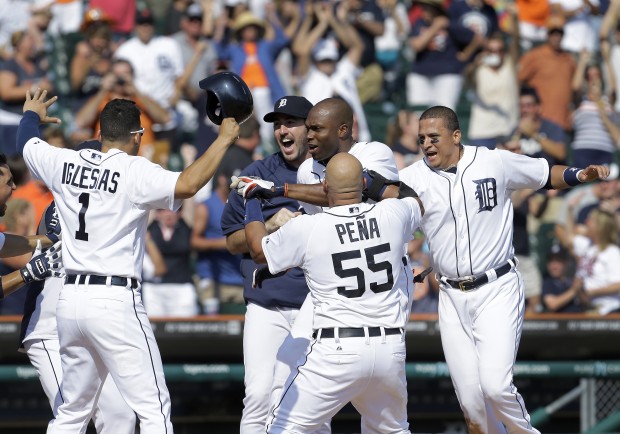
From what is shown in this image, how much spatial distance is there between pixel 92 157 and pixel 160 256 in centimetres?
388

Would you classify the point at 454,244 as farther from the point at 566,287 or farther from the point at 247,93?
the point at 566,287

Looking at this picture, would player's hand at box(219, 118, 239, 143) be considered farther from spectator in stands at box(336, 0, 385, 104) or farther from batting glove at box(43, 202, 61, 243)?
spectator in stands at box(336, 0, 385, 104)

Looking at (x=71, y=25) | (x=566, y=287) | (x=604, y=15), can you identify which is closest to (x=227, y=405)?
(x=566, y=287)

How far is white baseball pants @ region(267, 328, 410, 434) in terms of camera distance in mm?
5047

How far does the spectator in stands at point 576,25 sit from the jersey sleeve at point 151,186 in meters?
8.26

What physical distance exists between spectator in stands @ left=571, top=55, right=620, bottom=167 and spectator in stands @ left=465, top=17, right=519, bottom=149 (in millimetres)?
739

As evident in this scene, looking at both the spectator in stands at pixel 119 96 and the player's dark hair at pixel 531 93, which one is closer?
the spectator in stands at pixel 119 96

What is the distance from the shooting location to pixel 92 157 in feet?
17.8

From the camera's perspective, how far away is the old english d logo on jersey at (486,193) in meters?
6.25

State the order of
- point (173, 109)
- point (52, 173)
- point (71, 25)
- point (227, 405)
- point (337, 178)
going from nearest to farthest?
1. point (337, 178)
2. point (52, 173)
3. point (227, 405)
4. point (173, 109)
5. point (71, 25)

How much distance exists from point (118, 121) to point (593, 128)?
23.6ft

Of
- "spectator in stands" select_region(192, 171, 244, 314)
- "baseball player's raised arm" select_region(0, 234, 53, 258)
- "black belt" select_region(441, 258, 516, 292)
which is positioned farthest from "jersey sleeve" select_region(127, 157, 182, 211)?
"spectator in stands" select_region(192, 171, 244, 314)

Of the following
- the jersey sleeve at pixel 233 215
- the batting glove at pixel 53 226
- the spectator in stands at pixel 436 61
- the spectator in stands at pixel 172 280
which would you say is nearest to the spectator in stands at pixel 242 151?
the spectator in stands at pixel 172 280

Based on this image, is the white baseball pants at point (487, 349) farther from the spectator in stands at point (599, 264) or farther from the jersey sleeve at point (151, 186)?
the spectator in stands at point (599, 264)
